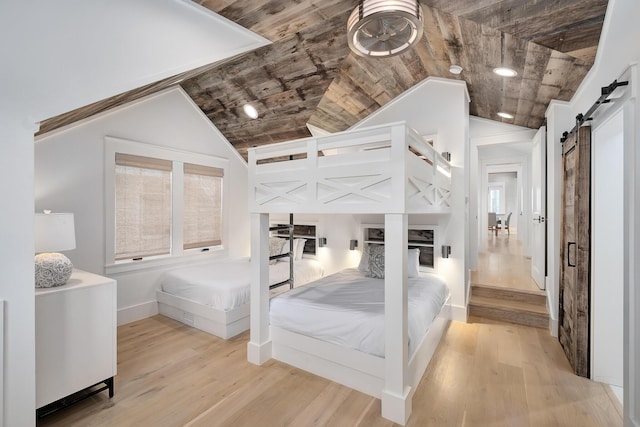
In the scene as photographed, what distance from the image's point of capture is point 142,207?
12.7 ft

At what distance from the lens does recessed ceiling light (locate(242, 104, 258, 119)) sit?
3965mm

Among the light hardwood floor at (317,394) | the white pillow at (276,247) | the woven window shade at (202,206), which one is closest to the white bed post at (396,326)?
the light hardwood floor at (317,394)

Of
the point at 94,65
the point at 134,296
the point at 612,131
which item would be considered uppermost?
the point at 94,65

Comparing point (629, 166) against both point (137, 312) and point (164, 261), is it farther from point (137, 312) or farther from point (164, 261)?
point (137, 312)

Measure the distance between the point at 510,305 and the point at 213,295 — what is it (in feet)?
12.1

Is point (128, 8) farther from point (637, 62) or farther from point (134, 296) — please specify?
point (134, 296)

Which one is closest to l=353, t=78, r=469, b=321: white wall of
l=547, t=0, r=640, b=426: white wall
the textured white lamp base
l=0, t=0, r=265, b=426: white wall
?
l=547, t=0, r=640, b=426: white wall

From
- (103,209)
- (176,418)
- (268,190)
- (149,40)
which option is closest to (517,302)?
(268,190)

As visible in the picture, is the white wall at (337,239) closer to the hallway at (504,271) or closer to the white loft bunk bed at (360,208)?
the white loft bunk bed at (360,208)

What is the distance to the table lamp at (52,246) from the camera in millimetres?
1987

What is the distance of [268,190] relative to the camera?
258 centimetres

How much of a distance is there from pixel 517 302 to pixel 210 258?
4373 mm

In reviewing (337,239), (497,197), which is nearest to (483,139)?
(337,239)

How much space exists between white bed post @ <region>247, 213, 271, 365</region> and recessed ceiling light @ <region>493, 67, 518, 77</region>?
2505 millimetres
